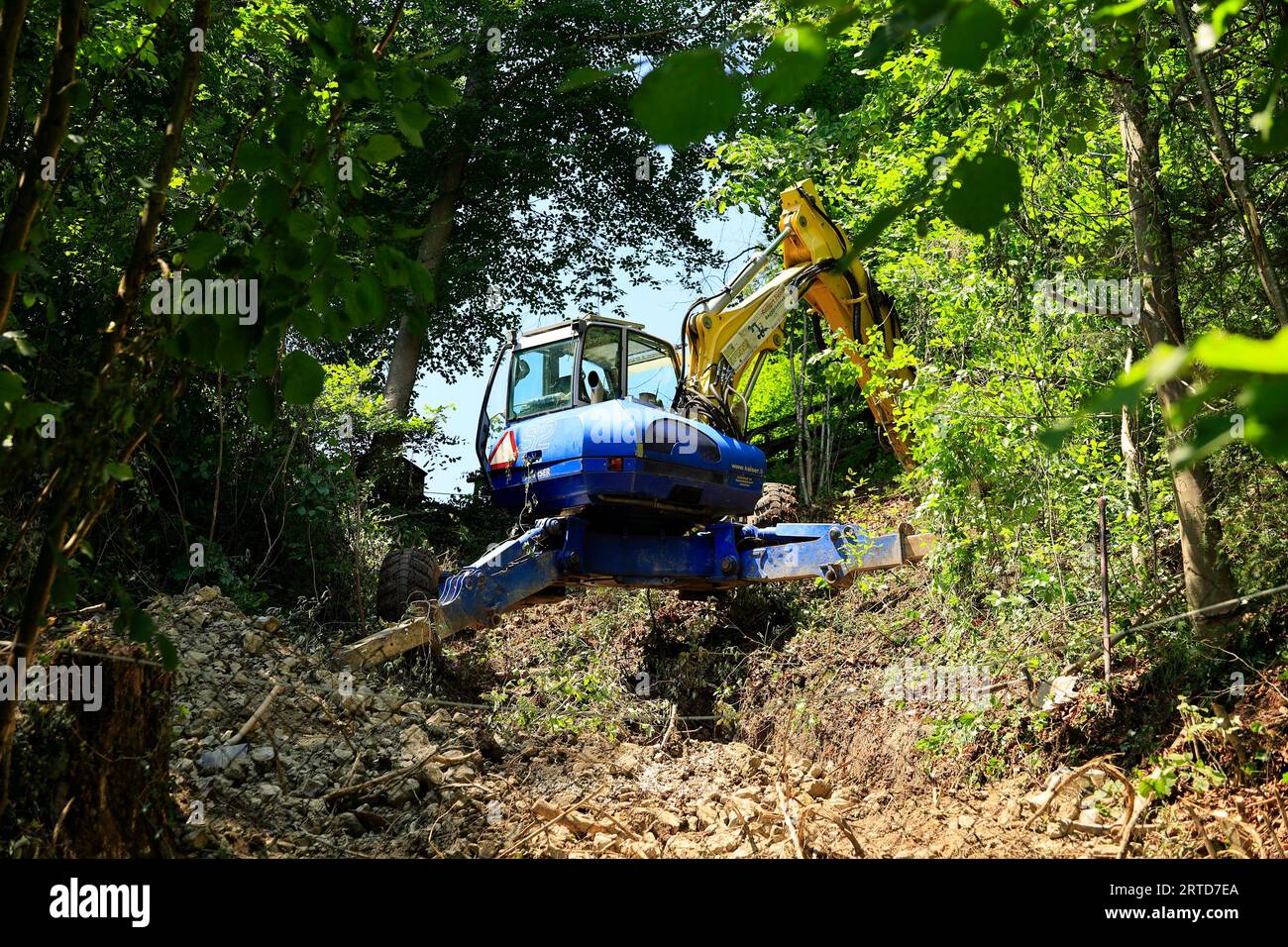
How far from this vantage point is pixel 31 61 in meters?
5.10

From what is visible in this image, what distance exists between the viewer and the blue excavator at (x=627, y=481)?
31.9 ft

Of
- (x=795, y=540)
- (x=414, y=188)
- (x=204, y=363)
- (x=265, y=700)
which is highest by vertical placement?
(x=414, y=188)

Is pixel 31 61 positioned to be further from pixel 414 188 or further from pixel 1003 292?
pixel 414 188

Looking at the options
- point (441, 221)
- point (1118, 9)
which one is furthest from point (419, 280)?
point (441, 221)

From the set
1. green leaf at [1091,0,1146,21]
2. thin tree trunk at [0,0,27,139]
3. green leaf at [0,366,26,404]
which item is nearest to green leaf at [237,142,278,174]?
thin tree trunk at [0,0,27,139]

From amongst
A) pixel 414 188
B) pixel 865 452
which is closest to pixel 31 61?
pixel 865 452

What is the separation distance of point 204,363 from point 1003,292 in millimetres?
5616

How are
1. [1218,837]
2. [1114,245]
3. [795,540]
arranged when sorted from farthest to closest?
1. [795,540]
2. [1114,245]
3. [1218,837]

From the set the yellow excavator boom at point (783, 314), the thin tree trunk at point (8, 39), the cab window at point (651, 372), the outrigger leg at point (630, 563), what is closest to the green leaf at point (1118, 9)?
the thin tree trunk at point (8, 39)

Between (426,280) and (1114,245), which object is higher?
(1114,245)

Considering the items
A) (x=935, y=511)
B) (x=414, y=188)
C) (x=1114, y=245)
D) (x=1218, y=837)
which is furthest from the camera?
(x=414, y=188)

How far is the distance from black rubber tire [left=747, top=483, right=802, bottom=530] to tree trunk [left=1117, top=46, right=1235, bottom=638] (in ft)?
21.9

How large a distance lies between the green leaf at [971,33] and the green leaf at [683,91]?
25cm

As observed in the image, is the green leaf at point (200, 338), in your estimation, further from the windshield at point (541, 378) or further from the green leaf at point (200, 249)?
the windshield at point (541, 378)
